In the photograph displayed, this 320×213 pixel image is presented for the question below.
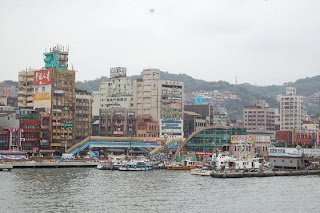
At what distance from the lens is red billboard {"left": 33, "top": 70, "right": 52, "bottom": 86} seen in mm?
168625

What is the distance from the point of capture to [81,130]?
17812cm

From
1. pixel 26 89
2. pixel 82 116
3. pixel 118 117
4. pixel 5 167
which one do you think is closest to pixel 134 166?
pixel 5 167

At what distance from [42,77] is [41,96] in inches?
212

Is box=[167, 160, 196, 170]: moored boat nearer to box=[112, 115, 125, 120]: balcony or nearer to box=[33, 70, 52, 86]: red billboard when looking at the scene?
box=[33, 70, 52, 86]: red billboard

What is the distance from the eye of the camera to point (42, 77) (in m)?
170

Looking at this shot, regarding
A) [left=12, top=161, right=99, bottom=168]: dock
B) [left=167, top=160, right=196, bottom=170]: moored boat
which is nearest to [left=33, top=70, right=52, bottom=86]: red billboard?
[left=12, top=161, right=99, bottom=168]: dock

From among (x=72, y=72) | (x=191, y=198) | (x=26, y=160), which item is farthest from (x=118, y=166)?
(x=191, y=198)

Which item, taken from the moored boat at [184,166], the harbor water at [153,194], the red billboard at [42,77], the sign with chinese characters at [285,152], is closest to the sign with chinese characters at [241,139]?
the sign with chinese characters at [285,152]

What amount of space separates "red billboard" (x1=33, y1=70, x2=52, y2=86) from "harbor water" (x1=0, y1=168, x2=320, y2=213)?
191ft

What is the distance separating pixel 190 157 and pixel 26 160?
41271 mm

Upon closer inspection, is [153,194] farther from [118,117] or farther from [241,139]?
[118,117]

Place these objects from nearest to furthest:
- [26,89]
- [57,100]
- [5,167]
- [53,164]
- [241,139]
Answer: [5,167] → [53,164] → [241,139] → [57,100] → [26,89]

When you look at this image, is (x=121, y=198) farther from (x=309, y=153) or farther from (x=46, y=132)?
(x=46, y=132)

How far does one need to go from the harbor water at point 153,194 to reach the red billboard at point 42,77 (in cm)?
5835
